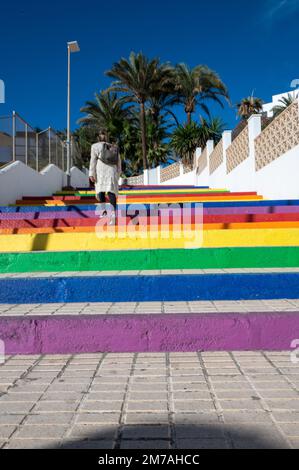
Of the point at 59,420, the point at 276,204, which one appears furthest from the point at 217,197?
the point at 59,420

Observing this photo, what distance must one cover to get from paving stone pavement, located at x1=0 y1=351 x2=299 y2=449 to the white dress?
4322 millimetres

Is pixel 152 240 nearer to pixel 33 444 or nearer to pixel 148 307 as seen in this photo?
pixel 148 307

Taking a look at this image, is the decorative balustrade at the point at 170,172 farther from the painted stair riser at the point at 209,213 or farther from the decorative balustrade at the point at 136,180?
the painted stair riser at the point at 209,213

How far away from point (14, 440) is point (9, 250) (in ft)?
14.5

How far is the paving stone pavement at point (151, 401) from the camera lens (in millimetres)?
2107

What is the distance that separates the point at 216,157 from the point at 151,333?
547 inches

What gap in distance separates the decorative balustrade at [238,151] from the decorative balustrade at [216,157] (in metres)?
1.10

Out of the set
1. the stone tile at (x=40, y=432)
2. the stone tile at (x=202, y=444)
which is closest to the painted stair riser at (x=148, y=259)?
the stone tile at (x=40, y=432)

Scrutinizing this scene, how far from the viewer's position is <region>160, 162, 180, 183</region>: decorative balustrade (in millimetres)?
26503

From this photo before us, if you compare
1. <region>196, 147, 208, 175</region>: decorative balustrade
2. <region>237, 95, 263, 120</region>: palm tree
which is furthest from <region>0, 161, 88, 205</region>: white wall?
<region>237, 95, 263, 120</region>: palm tree
